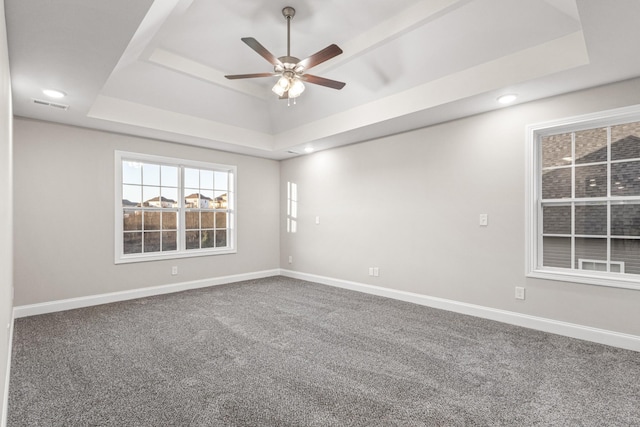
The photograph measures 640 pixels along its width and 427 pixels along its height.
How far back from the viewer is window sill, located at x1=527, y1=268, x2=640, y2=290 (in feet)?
9.47

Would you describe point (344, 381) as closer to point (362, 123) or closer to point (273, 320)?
point (273, 320)

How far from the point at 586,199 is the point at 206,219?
519cm

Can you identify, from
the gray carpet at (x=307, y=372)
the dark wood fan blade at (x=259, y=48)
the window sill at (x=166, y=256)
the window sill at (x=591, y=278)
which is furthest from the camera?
the window sill at (x=166, y=256)

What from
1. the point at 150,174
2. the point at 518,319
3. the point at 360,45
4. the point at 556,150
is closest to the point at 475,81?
the point at 556,150

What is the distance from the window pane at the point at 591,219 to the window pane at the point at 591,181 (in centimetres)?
12

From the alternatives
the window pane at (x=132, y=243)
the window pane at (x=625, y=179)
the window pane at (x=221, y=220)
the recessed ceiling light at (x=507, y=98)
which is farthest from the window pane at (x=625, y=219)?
the window pane at (x=132, y=243)

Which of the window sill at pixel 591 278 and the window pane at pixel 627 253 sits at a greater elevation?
the window pane at pixel 627 253

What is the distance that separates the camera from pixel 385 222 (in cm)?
474

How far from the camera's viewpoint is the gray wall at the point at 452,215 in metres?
3.17

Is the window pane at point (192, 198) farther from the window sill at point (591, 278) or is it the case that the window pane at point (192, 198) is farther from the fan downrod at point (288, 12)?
the window sill at point (591, 278)

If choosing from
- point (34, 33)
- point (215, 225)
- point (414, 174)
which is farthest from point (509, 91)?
point (215, 225)

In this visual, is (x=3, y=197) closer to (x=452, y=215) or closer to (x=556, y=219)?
(x=452, y=215)

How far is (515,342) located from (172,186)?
16.3ft

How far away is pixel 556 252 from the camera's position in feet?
11.1
